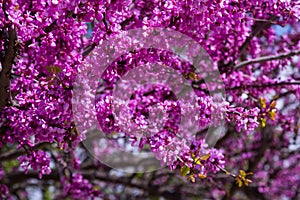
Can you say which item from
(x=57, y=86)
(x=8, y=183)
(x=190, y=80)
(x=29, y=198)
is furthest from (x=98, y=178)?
(x=57, y=86)

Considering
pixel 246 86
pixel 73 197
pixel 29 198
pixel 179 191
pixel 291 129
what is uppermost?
pixel 246 86

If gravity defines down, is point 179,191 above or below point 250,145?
below

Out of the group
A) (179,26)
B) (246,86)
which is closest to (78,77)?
(179,26)

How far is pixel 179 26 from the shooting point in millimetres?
4406

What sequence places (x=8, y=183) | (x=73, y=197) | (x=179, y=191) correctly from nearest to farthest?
(x=73, y=197), (x=8, y=183), (x=179, y=191)

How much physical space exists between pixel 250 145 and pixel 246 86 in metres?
5.23

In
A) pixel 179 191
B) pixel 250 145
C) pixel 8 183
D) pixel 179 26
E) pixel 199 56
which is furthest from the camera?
pixel 250 145

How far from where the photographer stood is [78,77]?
407cm

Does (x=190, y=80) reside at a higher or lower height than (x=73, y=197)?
higher

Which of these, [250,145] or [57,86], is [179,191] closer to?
[250,145]

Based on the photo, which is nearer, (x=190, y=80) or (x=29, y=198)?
(x=190, y=80)

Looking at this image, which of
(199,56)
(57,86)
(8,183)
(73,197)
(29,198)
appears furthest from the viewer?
(29,198)

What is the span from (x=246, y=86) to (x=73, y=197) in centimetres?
295

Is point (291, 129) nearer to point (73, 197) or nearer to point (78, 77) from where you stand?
point (73, 197)
